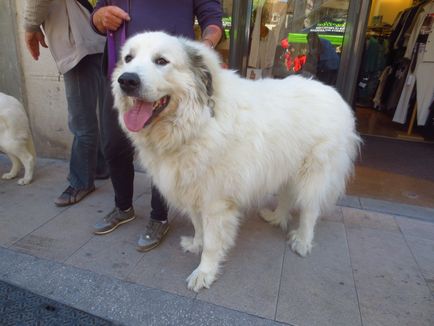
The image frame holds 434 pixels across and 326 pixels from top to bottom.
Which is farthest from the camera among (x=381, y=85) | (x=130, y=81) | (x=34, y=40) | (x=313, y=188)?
(x=381, y=85)

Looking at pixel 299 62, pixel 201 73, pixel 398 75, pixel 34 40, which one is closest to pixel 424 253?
pixel 201 73

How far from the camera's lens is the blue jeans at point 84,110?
312cm

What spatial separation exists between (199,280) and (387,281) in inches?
57.4

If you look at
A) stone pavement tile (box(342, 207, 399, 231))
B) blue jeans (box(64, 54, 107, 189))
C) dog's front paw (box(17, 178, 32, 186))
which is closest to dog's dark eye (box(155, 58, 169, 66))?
blue jeans (box(64, 54, 107, 189))

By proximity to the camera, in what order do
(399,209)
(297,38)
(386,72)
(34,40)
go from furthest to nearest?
(386,72), (297,38), (399,209), (34,40)

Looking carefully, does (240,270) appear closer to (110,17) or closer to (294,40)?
(110,17)

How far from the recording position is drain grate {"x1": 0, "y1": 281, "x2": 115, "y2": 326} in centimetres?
200

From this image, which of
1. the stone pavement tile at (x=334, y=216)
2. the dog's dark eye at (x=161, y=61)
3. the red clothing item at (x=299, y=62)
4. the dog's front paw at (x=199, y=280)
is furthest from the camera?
the red clothing item at (x=299, y=62)

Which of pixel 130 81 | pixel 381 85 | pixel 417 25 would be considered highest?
pixel 417 25

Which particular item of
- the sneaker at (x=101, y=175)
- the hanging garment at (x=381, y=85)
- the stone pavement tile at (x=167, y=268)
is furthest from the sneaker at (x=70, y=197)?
the hanging garment at (x=381, y=85)

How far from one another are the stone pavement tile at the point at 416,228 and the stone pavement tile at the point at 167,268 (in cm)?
215

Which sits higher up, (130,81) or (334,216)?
(130,81)

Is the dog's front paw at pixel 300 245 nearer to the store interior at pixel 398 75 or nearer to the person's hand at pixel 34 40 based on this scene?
the person's hand at pixel 34 40

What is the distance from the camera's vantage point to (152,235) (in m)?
2.75
